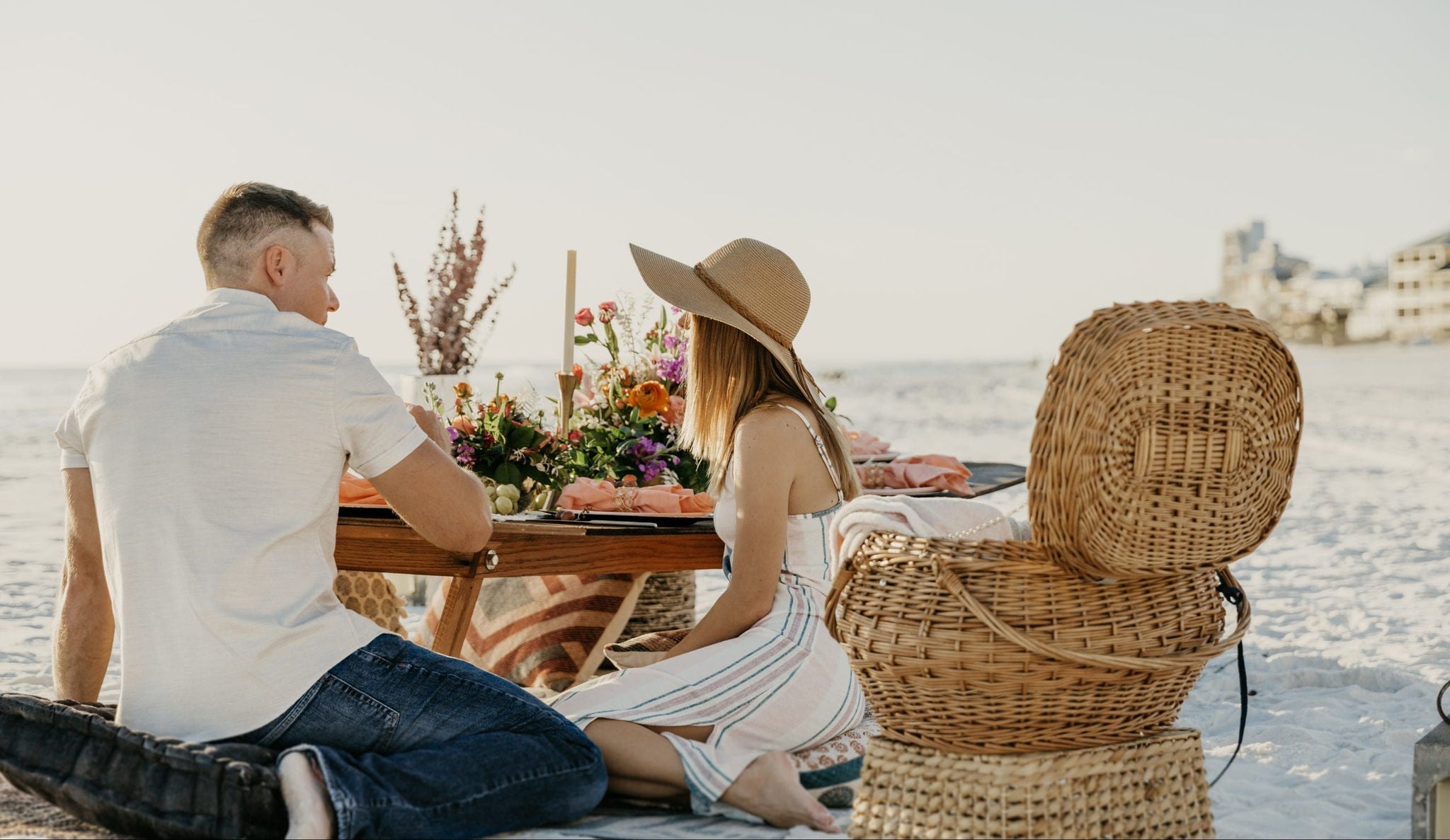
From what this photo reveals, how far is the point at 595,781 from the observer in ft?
9.26

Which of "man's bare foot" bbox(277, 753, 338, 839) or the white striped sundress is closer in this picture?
"man's bare foot" bbox(277, 753, 338, 839)

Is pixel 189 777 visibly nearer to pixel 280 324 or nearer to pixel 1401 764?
pixel 280 324

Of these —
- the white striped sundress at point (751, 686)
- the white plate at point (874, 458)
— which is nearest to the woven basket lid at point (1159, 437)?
the white striped sundress at point (751, 686)

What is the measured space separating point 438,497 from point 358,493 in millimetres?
796

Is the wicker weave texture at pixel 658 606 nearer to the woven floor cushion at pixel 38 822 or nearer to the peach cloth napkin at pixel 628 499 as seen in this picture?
the peach cloth napkin at pixel 628 499

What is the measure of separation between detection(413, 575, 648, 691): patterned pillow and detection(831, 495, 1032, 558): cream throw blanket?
1945mm

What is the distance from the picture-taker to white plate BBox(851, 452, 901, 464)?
4.76 m

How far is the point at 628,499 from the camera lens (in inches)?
135

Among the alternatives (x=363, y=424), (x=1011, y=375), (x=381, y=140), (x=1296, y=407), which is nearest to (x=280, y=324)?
(x=363, y=424)

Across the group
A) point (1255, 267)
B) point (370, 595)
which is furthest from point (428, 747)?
point (1255, 267)

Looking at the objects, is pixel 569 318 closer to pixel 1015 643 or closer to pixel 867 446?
pixel 867 446

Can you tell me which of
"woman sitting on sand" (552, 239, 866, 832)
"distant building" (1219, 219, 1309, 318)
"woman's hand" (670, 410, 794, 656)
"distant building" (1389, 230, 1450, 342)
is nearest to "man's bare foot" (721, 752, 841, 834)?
"woman sitting on sand" (552, 239, 866, 832)

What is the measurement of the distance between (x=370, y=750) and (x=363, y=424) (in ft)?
2.15

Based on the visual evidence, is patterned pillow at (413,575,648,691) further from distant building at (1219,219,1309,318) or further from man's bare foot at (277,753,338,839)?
distant building at (1219,219,1309,318)
